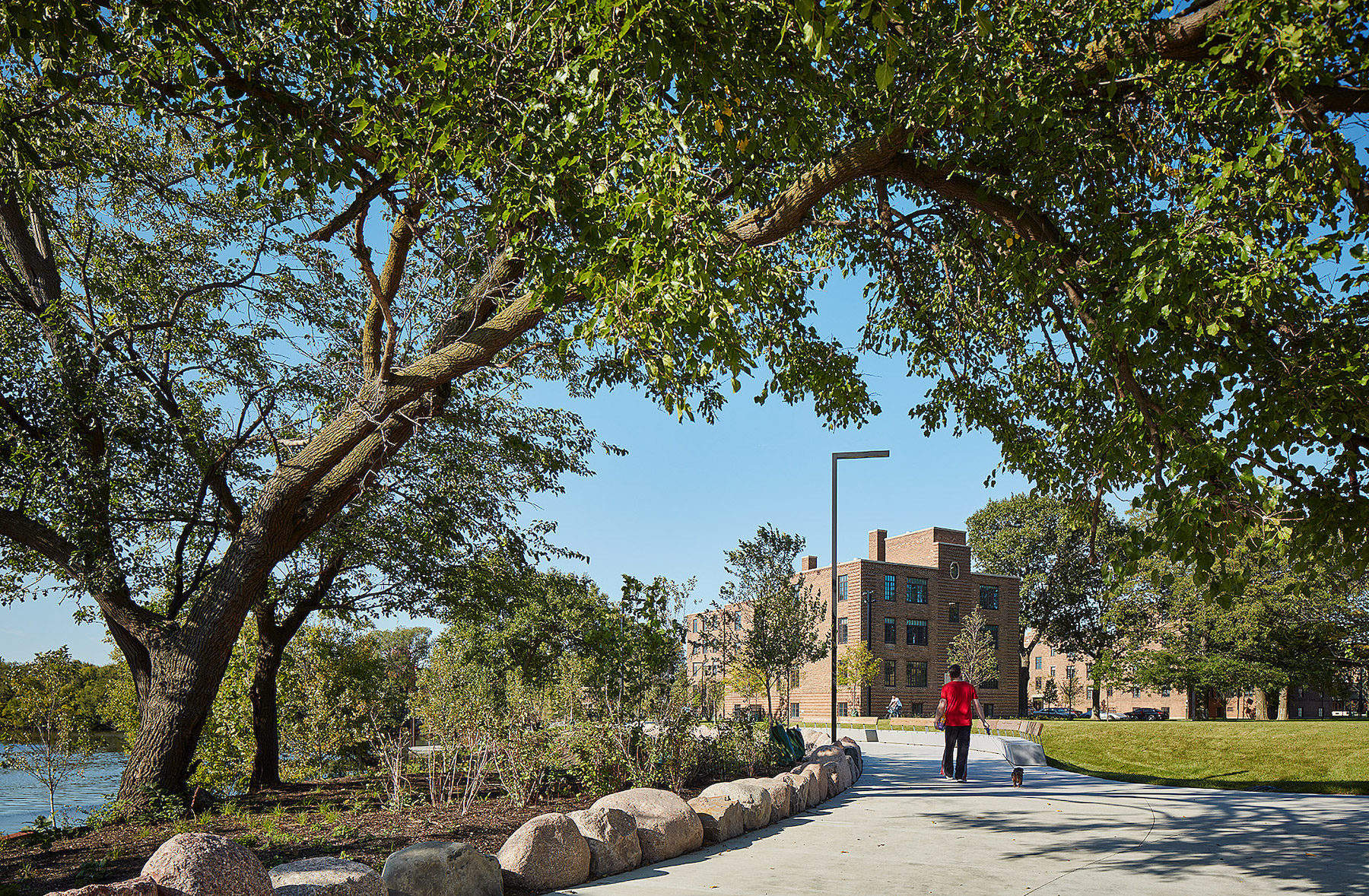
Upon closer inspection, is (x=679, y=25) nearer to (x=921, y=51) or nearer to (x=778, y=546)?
(x=921, y=51)

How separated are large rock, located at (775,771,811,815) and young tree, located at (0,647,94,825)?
26.7 feet

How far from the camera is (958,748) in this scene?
1362 cm

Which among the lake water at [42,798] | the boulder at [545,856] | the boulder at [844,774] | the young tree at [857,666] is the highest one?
the boulder at [545,856]

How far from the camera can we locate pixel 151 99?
8516mm

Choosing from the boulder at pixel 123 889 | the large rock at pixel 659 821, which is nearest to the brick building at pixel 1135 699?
the large rock at pixel 659 821

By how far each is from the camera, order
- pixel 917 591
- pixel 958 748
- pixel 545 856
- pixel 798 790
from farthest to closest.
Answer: pixel 917 591
pixel 958 748
pixel 798 790
pixel 545 856

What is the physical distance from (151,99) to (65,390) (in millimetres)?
3892

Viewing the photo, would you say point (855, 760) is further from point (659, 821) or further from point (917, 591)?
point (917, 591)

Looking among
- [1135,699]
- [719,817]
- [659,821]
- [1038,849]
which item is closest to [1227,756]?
[1038,849]

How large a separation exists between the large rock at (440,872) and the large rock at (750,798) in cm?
353

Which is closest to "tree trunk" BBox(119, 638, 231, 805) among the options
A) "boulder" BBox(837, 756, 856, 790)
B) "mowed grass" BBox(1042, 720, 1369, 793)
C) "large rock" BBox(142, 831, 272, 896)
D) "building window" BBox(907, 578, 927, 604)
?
"large rock" BBox(142, 831, 272, 896)

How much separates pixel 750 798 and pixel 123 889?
6.34 m

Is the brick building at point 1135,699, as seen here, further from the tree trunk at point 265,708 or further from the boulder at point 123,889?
the boulder at point 123,889

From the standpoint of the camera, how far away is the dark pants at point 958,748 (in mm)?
13375
